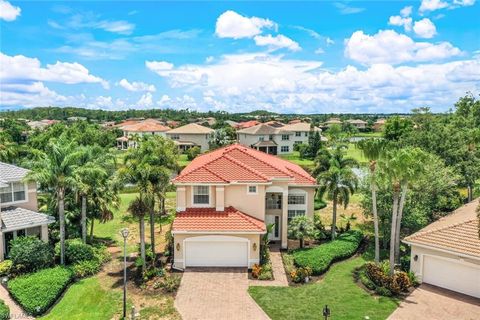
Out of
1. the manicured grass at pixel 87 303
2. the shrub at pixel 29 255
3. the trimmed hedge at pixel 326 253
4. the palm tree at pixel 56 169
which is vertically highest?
the palm tree at pixel 56 169

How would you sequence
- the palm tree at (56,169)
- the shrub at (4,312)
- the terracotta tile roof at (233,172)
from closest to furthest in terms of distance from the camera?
the shrub at (4,312)
the palm tree at (56,169)
the terracotta tile roof at (233,172)

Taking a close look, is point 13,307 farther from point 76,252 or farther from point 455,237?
point 455,237

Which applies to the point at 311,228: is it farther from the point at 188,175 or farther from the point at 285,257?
the point at 188,175

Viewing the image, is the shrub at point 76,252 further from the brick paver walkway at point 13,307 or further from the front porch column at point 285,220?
the front porch column at point 285,220

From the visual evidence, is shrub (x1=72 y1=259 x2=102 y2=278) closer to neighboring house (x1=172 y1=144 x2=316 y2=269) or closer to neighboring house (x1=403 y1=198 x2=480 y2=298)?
neighboring house (x1=172 y1=144 x2=316 y2=269)

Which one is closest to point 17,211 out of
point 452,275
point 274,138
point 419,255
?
point 419,255

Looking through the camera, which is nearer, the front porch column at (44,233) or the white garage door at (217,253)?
the white garage door at (217,253)

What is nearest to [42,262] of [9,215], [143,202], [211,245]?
[9,215]

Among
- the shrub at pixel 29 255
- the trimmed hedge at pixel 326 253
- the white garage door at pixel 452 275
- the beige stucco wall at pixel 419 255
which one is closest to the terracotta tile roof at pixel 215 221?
the trimmed hedge at pixel 326 253
